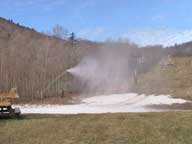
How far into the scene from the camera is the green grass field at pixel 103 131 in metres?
7.91

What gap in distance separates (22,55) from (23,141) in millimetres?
29558

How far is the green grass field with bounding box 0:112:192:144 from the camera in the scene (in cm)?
791

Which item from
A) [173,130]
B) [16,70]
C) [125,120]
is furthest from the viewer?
[16,70]

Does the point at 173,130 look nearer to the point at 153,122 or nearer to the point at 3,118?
the point at 153,122

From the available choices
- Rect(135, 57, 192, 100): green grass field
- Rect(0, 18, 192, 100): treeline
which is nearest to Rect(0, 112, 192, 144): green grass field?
Rect(135, 57, 192, 100): green grass field

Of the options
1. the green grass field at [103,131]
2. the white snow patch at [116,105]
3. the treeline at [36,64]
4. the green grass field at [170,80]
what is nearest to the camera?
the green grass field at [103,131]

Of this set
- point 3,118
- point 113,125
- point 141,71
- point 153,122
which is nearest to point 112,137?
point 113,125

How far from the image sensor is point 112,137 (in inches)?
321

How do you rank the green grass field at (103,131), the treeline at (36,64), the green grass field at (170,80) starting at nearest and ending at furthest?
1. the green grass field at (103,131)
2. the green grass field at (170,80)
3. the treeline at (36,64)

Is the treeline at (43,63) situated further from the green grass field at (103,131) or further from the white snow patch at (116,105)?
the green grass field at (103,131)

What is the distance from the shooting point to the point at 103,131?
871 cm

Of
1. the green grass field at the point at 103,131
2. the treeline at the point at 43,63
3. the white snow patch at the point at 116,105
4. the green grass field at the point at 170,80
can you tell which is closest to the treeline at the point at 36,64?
the treeline at the point at 43,63

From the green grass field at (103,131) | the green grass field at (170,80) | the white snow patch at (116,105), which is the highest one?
the green grass field at (170,80)

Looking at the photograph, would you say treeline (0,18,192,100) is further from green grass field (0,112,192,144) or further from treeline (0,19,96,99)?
green grass field (0,112,192,144)
